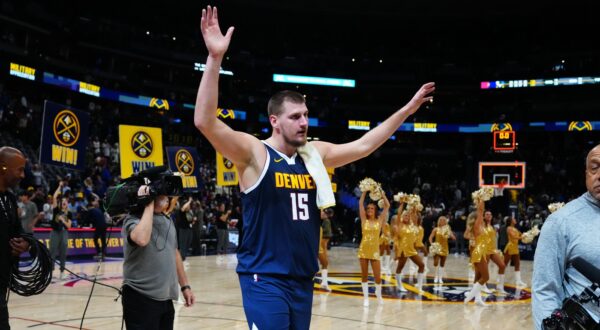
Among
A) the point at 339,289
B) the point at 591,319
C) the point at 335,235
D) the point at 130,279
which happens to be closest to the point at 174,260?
the point at 130,279

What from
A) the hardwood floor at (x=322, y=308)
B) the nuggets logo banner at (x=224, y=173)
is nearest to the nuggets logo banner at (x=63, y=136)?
the hardwood floor at (x=322, y=308)

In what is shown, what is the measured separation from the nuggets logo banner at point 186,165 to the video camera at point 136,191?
10.0 meters

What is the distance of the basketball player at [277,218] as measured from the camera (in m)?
3.38

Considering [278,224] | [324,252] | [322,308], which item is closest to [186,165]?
[324,252]

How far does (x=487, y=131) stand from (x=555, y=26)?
787cm

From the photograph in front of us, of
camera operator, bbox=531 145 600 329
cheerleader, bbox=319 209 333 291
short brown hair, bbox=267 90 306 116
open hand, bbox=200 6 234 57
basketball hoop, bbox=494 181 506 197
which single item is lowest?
cheerleader, bbox=319 209 333 291

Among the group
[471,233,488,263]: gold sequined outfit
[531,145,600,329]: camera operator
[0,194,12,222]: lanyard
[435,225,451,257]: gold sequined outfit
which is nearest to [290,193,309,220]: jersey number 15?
[531,145,600,329]: camera operator

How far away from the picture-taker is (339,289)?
43.1ft

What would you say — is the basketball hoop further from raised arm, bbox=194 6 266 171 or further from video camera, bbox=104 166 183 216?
raised arm, bbox=194 6 266 171

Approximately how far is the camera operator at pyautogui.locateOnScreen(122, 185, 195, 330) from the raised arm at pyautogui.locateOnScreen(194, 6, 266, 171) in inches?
50.9

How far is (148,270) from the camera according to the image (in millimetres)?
4445

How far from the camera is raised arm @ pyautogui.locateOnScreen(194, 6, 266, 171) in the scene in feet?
10.3

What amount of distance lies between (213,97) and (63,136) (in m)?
7.99

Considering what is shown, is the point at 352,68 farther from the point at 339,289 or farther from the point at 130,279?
the point at 130,279
